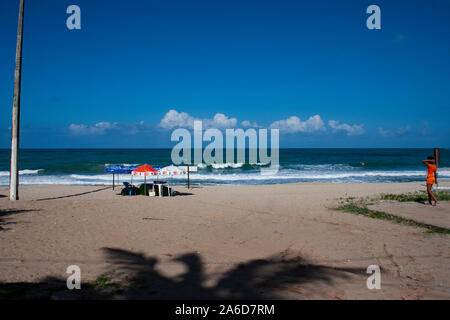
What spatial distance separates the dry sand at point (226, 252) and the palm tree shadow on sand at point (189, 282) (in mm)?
14

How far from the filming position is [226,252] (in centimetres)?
570

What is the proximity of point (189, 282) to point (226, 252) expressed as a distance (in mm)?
1598

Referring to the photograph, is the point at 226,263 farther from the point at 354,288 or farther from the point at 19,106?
the point at 19,106

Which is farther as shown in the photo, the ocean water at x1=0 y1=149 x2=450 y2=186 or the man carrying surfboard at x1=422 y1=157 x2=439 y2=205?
the ocean water at x1=0 y1=149 x2=450 y2=186

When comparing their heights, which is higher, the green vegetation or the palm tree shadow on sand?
the green vegetation

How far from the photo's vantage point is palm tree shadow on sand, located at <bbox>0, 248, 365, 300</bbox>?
3.68 metres

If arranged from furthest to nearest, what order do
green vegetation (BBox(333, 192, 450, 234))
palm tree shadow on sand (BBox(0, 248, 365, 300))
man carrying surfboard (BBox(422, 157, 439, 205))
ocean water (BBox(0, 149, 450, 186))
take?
ocean water (BBox(0, 149, 450, 186)), man carrying surfboard (BBox(422, 157, 439, 205)), green vegetation (BBox(333, 192, 450, 234)), palm tree shadow on sand (BBox(0, 248, 365, 300))

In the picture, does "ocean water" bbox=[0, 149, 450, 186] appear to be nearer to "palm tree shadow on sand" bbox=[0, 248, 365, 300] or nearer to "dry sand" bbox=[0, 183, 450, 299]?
"dry sand" bbox=[0, 183, 450, 299]

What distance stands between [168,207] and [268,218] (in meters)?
3.68

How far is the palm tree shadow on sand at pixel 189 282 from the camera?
3.68 metres

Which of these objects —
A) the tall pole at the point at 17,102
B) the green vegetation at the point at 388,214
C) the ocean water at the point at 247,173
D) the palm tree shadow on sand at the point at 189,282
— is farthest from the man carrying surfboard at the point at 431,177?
the ocean water at the point at 247,173

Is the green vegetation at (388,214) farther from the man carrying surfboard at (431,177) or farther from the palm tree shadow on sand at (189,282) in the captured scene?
the palm tree shadow on sand at (189,282)

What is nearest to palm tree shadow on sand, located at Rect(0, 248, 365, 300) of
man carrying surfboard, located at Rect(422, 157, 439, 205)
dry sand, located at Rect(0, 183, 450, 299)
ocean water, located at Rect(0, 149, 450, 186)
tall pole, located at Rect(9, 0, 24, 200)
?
dry sand, located at Rect(0, 183, 450, 299)

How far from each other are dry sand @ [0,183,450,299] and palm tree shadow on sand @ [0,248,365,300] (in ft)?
0.05
